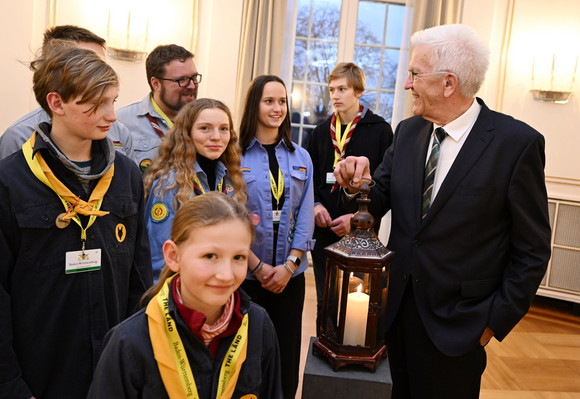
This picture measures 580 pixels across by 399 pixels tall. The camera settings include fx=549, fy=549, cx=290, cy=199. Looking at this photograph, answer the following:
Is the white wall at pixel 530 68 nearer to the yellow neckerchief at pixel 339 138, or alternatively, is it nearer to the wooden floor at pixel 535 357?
the wooden floor at pixel 535 357

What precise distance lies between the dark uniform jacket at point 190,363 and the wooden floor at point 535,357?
1.85 meters

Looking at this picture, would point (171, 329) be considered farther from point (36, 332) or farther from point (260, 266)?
point (260, 266)

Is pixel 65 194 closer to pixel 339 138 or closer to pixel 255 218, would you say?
pixel 255 218

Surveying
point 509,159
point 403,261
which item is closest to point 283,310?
point 403,261

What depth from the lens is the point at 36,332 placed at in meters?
1.51

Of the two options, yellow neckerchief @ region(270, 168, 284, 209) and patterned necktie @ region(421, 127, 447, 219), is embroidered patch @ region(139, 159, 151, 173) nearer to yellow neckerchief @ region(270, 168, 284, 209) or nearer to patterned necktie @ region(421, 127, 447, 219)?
yellow neckerchief @ region(270, 168, 284, 209)

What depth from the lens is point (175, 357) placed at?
1215 mm

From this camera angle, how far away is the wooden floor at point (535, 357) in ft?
11.4

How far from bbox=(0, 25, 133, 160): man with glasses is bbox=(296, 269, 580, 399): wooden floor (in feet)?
5.63

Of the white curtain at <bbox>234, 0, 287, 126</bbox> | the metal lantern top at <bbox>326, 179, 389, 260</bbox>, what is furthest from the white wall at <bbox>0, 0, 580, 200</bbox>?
the metal lantern top at <bbox>326, 179, 389, 260</bbox>

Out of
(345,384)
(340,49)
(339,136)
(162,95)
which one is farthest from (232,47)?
(345,384)

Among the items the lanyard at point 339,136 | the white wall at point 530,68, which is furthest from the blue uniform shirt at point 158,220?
the white wall at point 530,68

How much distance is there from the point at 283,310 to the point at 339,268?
3.77ft

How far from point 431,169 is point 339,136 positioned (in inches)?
66.4
